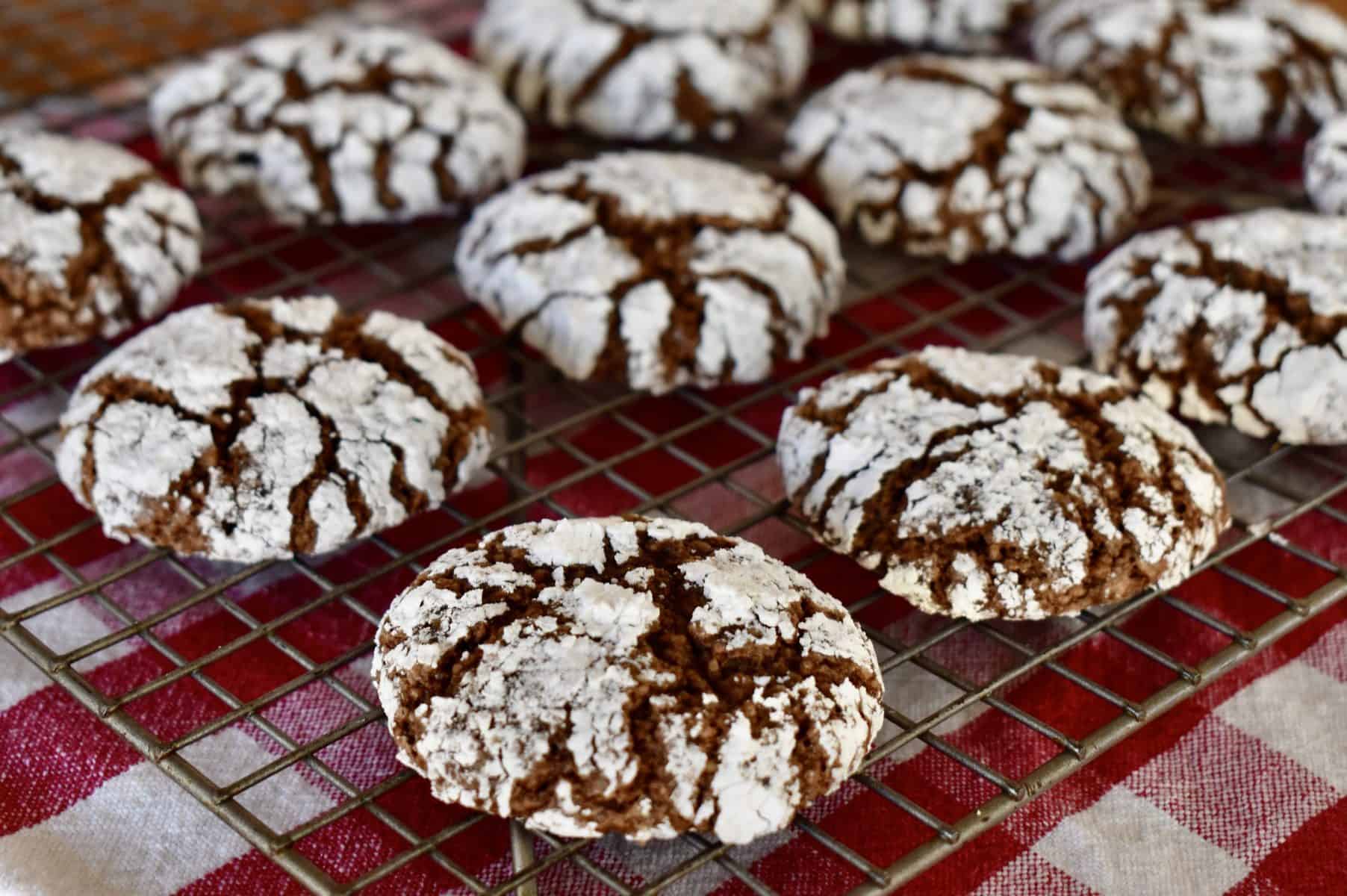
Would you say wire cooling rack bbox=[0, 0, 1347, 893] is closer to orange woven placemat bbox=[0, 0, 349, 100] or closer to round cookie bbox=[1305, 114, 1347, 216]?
round cookie bbox=[1305, 114, 1347, 216]

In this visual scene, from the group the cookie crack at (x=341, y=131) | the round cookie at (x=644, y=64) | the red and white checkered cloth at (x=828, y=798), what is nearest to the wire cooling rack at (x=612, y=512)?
the red and white checkered cloth at (x=828, y=798)

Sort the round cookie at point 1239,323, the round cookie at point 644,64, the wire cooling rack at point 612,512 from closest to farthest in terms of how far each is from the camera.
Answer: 1. the wire cooling rack at point 612,512
2. the round cookie at point 1239,323
3. the round cookie at point 644,64

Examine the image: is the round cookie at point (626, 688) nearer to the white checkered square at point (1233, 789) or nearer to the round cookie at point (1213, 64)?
the white checkered square at point (1233, 789)

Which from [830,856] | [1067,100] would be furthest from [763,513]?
[1067,100]

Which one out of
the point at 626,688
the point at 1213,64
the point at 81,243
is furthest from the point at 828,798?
the point at 1213,64

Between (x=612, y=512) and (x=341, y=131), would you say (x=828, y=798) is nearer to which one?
(x=612, y=512)

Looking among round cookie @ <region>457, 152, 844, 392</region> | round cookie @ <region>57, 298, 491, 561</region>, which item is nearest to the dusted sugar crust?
round cookie @ <region>457, 152, 844, 392</region>

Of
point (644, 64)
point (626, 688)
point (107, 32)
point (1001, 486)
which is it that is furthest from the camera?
point (107, 32)

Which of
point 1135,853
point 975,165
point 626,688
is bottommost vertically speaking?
point 1135,853
